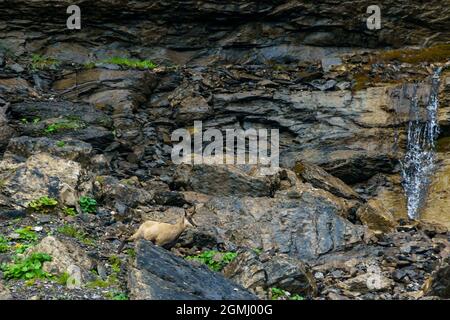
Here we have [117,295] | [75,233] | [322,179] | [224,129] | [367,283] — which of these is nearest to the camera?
[117,295]

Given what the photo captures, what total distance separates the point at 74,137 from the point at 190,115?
3734mm

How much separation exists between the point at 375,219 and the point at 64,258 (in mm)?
7057

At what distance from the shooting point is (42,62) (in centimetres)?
1989

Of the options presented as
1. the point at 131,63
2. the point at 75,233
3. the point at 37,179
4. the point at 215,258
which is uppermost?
the point at 131,63

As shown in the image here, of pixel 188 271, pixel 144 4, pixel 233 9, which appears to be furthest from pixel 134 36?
pixel 188 271

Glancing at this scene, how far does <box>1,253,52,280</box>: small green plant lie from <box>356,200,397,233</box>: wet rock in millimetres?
7114

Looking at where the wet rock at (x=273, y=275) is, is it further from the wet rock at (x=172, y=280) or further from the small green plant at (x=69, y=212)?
the small green plant at (x=69, y=212)

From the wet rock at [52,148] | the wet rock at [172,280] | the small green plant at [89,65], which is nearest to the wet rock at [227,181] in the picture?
the wet rock at [52,148]

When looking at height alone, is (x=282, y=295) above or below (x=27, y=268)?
below

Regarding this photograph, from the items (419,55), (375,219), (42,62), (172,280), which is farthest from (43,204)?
(419,55)

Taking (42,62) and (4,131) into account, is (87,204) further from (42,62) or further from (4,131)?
(42,62)

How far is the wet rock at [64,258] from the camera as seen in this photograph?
28.7 feet

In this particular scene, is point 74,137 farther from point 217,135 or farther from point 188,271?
point 188,271

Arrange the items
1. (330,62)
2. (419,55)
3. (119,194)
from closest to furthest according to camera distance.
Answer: (119,194)
(419,55)
(330,62)
